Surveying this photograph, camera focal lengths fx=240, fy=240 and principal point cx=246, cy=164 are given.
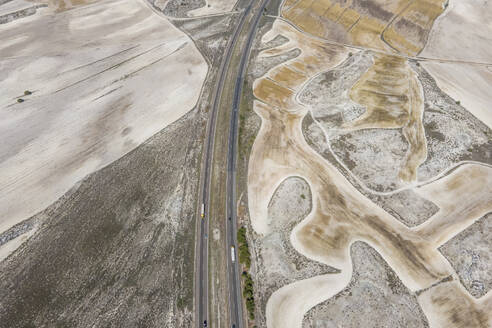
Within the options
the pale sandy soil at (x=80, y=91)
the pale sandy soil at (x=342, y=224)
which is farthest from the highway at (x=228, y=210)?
the pale sandy soil at (x=80, y=91)

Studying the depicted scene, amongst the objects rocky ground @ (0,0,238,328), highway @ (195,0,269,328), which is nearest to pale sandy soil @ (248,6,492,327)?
highway @ (195,0,269,328)

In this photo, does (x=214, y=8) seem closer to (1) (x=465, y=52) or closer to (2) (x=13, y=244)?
(1) (x=465, y=52)

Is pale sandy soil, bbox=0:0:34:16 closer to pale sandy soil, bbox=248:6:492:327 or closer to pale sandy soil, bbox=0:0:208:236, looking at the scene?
pale sandy soil, bbox=0:0:208:236

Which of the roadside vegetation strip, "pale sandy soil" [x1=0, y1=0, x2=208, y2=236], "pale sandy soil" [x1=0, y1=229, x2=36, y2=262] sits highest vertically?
"pale sandy soil" [x1=0, y1=0, x2=208, y2=236]

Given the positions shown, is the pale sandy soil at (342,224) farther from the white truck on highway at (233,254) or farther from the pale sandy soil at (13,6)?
the pale sandy soil at (13,6)

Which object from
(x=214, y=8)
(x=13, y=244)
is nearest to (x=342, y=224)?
(x=13, y=244)

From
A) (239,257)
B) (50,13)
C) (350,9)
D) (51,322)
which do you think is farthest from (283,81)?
(50,13)
